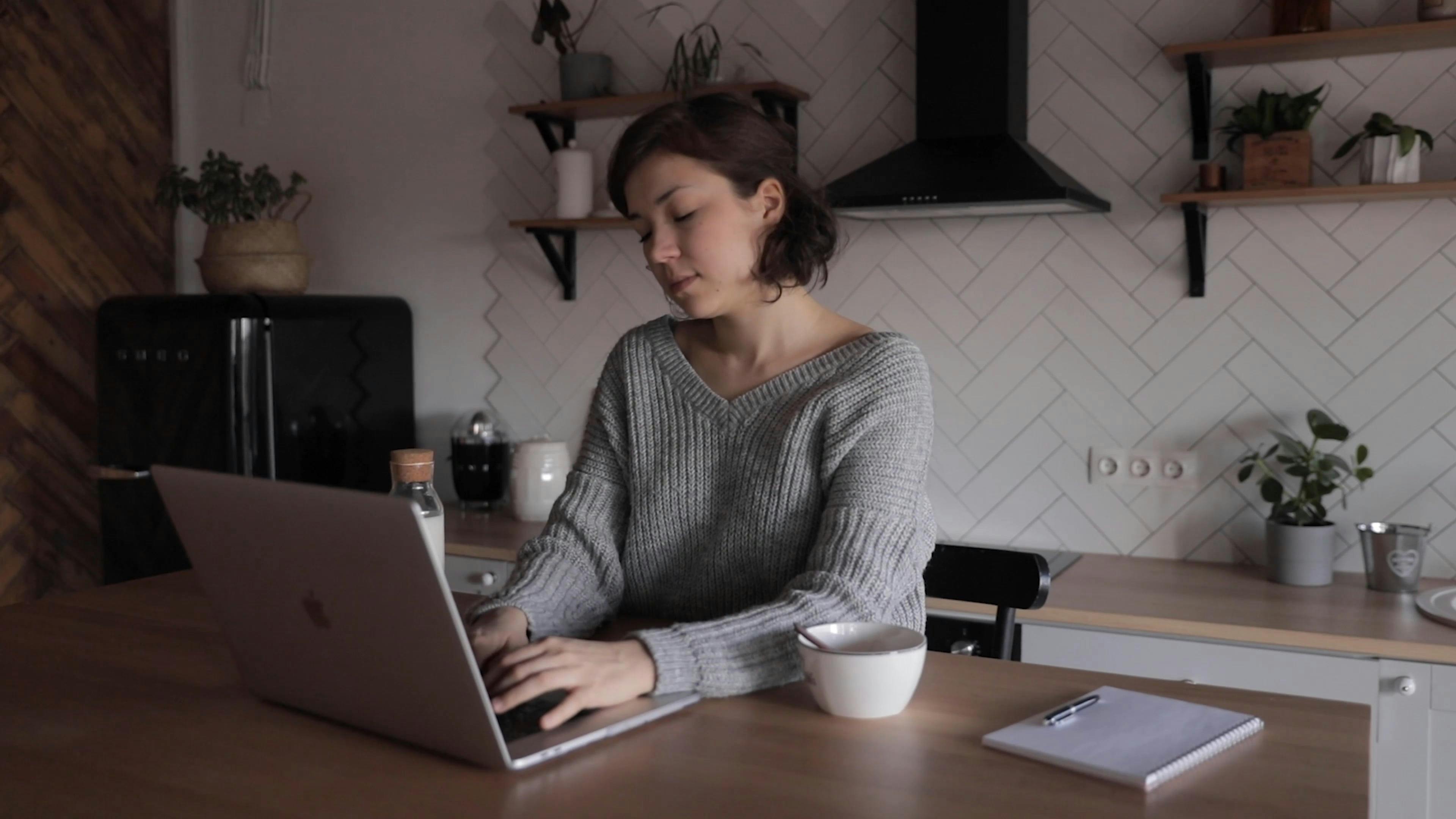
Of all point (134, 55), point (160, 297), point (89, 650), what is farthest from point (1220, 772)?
point (134, 55)

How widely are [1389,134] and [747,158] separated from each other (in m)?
1.39

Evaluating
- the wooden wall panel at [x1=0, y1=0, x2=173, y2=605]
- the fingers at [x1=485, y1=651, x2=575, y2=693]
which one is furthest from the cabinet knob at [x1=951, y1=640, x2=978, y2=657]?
the wooden wall panel at [x1=0, y1=0, x2=173, y2=605]

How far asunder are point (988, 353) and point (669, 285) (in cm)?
139

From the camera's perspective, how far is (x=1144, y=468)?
2.54m

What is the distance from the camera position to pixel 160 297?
308 centimetres

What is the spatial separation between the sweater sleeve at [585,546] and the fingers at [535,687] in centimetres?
28

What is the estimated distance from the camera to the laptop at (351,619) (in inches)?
32.6

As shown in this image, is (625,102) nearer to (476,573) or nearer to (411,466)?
(476,573)

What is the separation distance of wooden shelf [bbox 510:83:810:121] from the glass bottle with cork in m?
1.54

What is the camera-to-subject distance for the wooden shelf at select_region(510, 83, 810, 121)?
2713 mm

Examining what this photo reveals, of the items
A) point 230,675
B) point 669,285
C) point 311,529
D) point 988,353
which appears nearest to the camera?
point 311,529

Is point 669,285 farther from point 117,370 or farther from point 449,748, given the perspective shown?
point 117,370

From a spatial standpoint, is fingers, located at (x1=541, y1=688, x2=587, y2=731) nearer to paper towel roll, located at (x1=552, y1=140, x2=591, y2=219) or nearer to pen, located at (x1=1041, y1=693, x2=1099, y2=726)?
pen, located at (x1=1041, y1=693, x2=1099, y2=726)

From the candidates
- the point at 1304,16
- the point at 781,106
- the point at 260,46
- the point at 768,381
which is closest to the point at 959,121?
the point at 781,106
